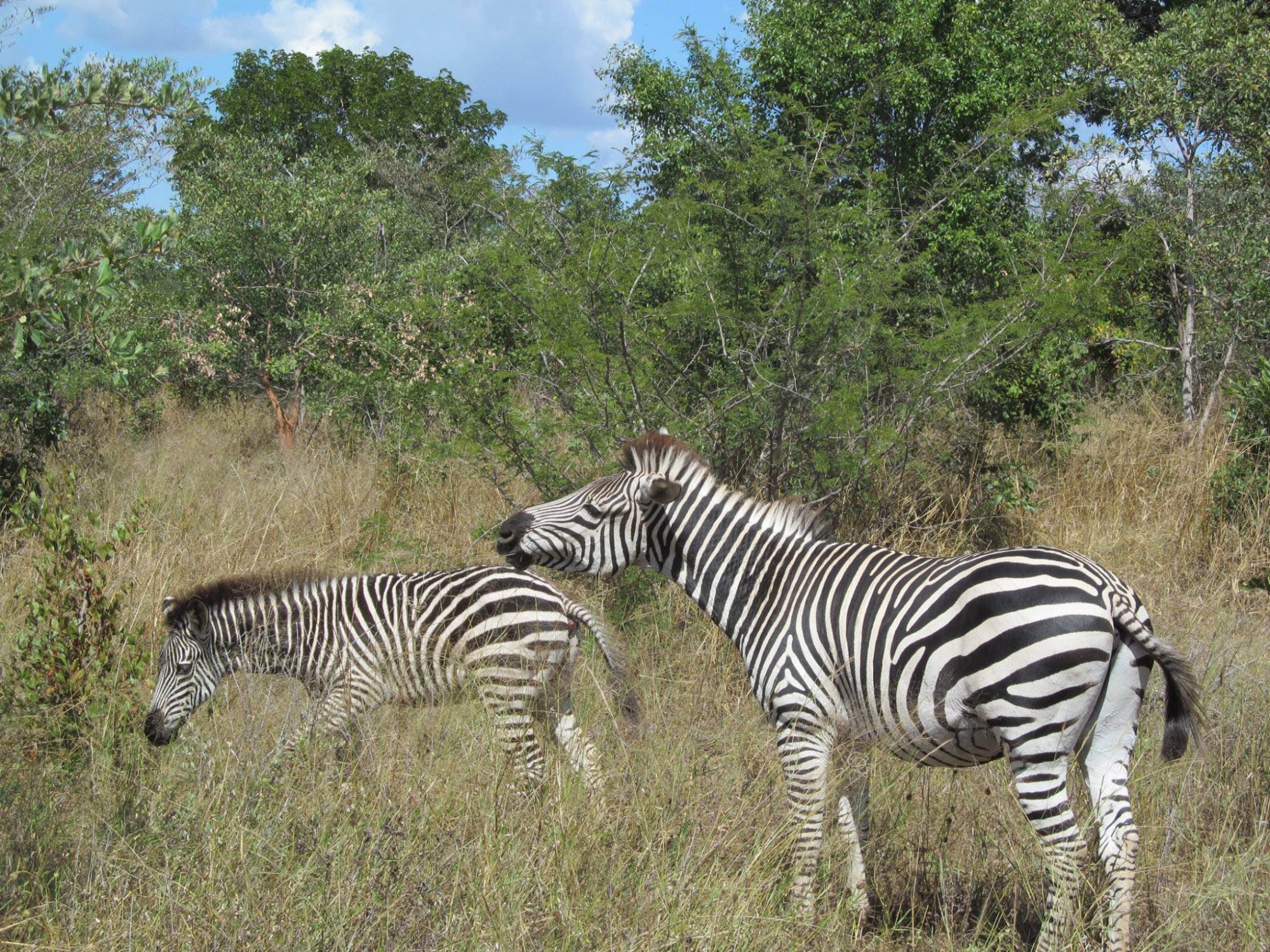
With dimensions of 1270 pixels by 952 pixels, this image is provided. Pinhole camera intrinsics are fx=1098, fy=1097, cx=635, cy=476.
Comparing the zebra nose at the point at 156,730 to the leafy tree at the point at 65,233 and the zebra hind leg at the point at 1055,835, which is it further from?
the zebra hind leg at the point at 1055,835

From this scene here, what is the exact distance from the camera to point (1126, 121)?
10.4 metres

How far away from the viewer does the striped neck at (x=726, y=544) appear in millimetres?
4297

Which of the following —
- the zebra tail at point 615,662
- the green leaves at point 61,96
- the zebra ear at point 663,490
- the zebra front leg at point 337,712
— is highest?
the green leaves at point 61,96

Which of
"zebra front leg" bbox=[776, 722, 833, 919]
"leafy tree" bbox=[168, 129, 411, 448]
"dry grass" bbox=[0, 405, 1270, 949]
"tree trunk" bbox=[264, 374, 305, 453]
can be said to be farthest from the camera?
"tree trunk" bbox=[264, 374, 305, 453]

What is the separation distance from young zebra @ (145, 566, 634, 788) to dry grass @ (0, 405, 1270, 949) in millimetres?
165

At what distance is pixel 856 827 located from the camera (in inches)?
155

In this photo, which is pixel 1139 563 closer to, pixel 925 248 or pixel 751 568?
pixel 925 248

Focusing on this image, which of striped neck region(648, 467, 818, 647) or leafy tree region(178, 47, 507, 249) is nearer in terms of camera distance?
striped neck region(648, 467, 818, 647)

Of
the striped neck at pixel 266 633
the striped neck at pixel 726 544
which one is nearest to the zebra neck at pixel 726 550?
the striped neck at pixel 726 544

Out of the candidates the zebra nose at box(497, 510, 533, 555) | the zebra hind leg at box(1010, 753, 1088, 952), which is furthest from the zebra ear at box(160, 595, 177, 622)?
the zebra hind leg at box(1010, 753, 1088, 952)

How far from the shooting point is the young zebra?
502 cm

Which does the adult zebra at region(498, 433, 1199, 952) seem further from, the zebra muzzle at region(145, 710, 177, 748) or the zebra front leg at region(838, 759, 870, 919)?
the zebra muzzle at region(145, 710, 177, 748)

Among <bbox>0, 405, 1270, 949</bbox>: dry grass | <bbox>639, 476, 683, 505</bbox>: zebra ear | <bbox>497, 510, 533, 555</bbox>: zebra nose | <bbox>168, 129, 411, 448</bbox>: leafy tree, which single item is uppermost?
<bbox>168, 129, 411, 448</bbox>: leafy tree

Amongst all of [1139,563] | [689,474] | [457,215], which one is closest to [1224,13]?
[1139,563]
